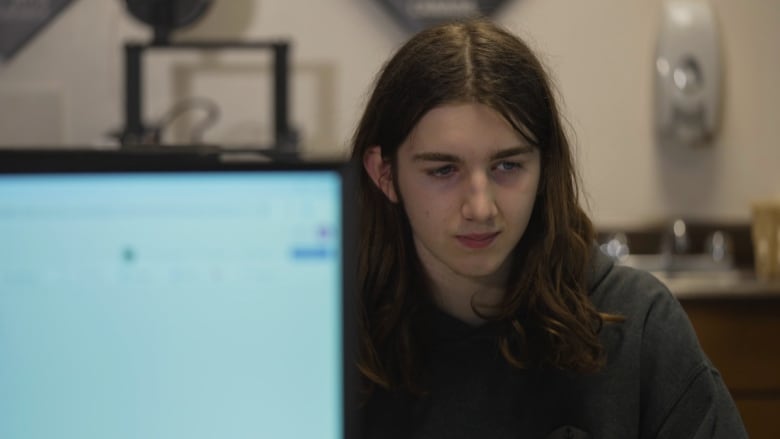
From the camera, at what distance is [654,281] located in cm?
139

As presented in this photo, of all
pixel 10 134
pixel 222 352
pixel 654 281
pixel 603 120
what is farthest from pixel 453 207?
pixel 10 134

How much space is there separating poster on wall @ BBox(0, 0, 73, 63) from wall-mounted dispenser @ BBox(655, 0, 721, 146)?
1691mm

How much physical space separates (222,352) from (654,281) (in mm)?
789

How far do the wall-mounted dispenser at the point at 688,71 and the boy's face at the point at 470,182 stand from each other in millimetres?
1916

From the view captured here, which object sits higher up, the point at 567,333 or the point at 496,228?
the point at 496,228

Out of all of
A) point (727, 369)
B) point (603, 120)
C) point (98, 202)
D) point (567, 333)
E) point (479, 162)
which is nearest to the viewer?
point (98, 202)

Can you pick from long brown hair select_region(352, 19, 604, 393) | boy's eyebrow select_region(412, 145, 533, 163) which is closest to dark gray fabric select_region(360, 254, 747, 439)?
long brown hair select_region(352, 19, 604, 393)

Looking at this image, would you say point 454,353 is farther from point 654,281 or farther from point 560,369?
point 654,281

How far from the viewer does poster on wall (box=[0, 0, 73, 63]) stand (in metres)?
3.14

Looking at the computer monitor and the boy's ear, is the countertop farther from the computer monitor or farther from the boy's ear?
the computer monitor

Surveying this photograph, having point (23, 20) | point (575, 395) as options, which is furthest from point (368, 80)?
point (575, 395)

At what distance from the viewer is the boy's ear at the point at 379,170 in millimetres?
1300

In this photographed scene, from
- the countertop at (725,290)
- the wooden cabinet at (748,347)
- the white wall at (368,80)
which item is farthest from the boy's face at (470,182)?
the white wall at (368,80)

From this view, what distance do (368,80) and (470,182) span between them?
1983mm
